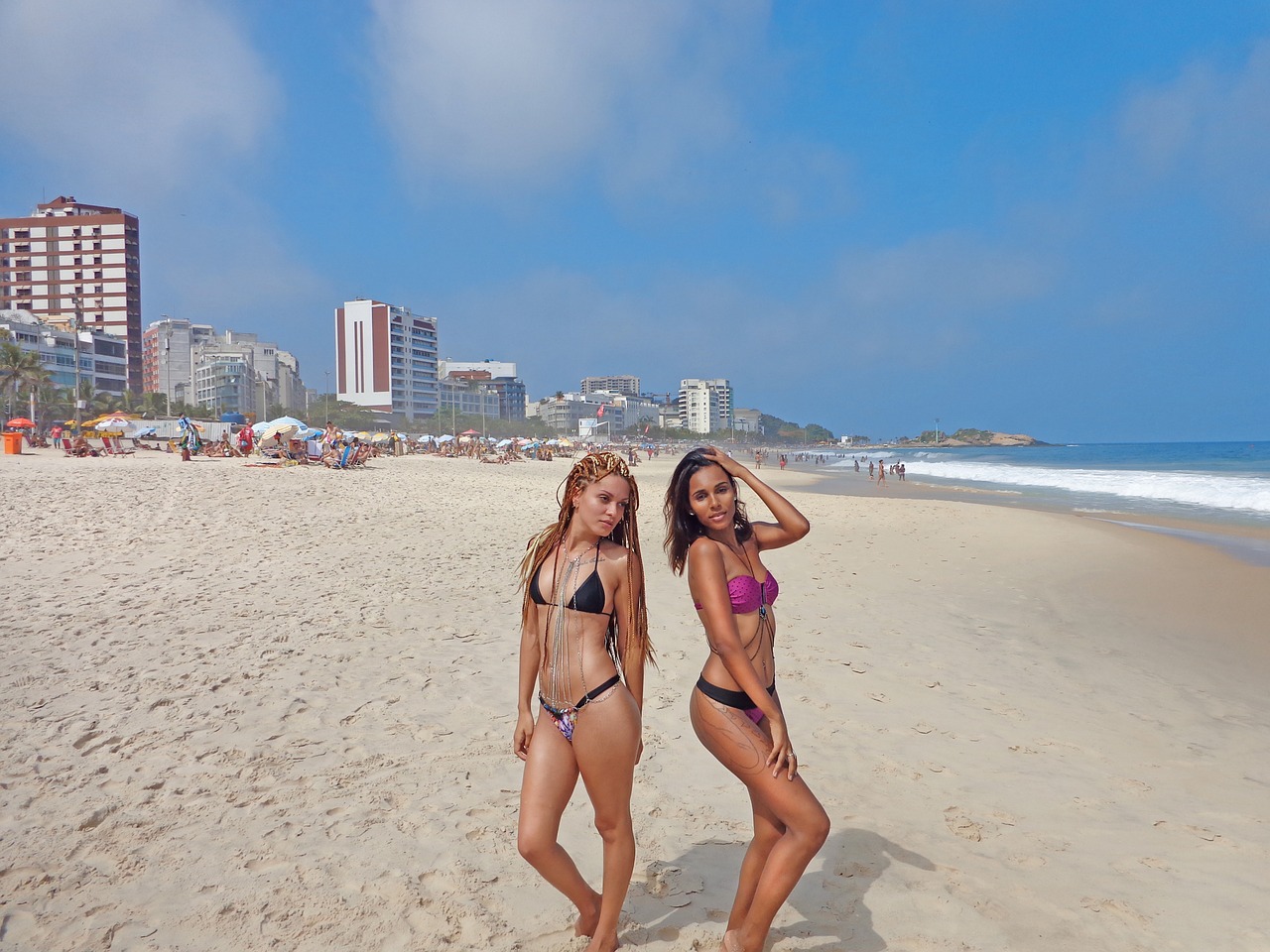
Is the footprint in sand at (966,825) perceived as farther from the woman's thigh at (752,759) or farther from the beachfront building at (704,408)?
the beachfront building at (704,408)

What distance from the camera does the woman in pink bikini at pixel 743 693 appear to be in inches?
91.4

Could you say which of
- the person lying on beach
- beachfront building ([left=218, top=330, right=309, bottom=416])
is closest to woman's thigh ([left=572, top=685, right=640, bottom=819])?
the person lying on beach

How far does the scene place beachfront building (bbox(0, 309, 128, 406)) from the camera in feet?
211

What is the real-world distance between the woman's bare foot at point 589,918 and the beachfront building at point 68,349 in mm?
73587

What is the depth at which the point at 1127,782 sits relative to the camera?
417 cm

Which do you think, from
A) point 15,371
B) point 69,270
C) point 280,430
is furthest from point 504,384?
point 280,430

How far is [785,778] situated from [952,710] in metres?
3.45

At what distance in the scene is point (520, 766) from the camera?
13.9ft

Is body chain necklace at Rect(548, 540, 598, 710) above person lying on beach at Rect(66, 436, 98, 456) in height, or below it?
below

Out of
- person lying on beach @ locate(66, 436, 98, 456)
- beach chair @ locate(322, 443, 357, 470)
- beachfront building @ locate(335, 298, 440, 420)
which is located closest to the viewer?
beach chair @ locate(322, 443, 357, 470)

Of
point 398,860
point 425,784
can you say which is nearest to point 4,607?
point 425,784

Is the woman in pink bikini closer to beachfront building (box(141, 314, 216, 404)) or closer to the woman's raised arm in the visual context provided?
the woman's raised arm

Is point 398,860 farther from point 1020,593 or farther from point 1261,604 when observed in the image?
point 1261,604

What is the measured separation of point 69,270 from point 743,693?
10440 cm
